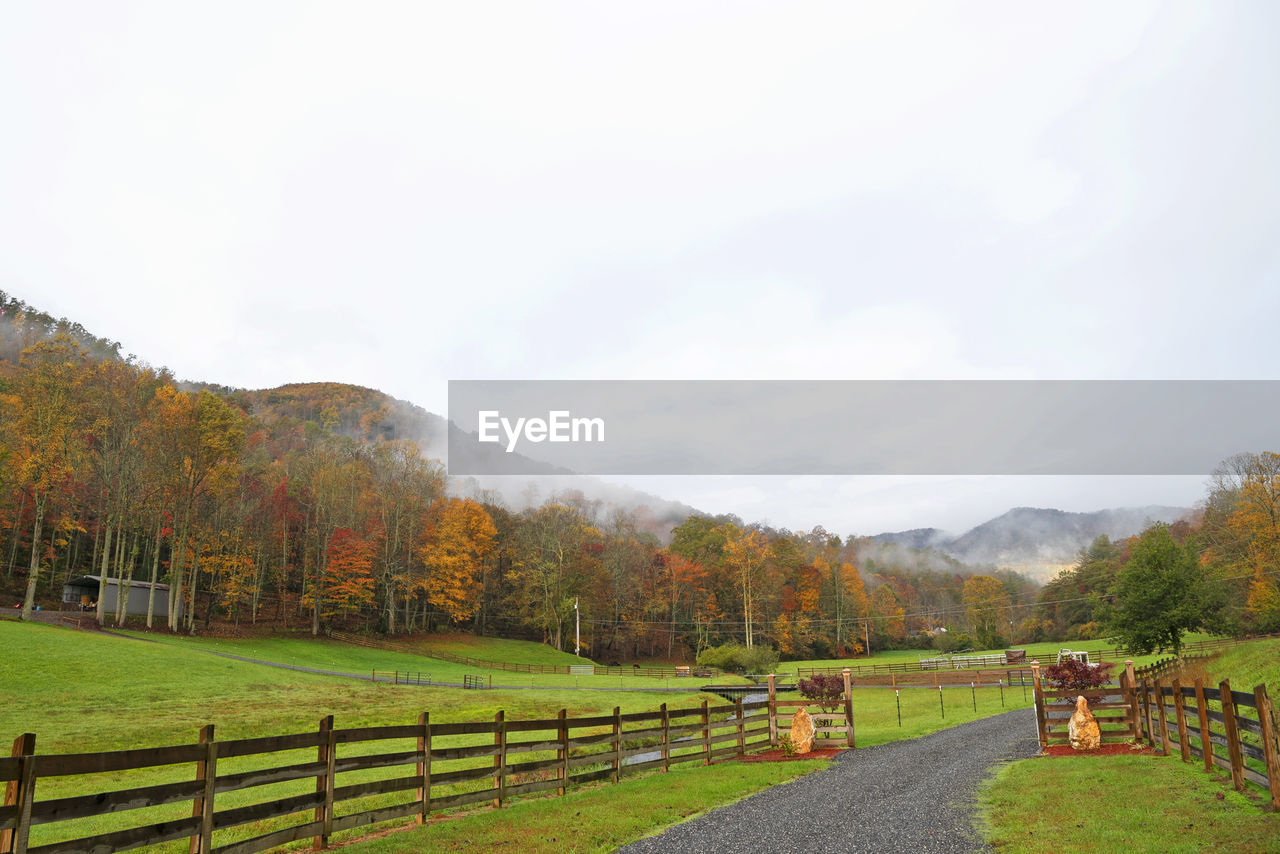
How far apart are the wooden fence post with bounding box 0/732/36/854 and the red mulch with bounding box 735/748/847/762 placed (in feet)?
47.3

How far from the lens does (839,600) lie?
87062 millimetres

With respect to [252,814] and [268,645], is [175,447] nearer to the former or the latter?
[268,645]

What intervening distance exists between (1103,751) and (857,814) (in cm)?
869

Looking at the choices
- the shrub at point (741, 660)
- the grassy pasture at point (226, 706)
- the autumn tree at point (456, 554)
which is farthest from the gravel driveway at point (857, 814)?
the autumn tree at point (456, 554)

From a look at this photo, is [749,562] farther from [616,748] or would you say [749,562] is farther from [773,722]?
[616,748]

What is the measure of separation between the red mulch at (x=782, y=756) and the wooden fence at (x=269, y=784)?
0.41 meters

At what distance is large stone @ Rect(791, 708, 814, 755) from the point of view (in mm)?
18016

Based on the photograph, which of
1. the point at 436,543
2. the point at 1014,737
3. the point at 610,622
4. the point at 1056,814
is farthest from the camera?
the point at 610,622

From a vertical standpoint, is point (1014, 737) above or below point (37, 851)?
below

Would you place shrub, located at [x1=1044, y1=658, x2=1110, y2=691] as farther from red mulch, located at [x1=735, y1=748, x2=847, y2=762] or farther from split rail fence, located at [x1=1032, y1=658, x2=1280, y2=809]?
red mulch, located at [x1=735, y1=748, x2=847, y2=762]

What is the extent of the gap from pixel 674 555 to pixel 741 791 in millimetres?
74094

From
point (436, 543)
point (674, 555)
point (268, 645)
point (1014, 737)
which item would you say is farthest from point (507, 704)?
point (674, 555)

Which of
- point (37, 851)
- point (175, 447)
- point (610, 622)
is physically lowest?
point (610, 622)

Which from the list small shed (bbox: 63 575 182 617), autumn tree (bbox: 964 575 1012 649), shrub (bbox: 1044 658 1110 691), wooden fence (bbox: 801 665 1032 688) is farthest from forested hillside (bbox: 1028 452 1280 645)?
small shed (bbox: 63 575 182 617)
